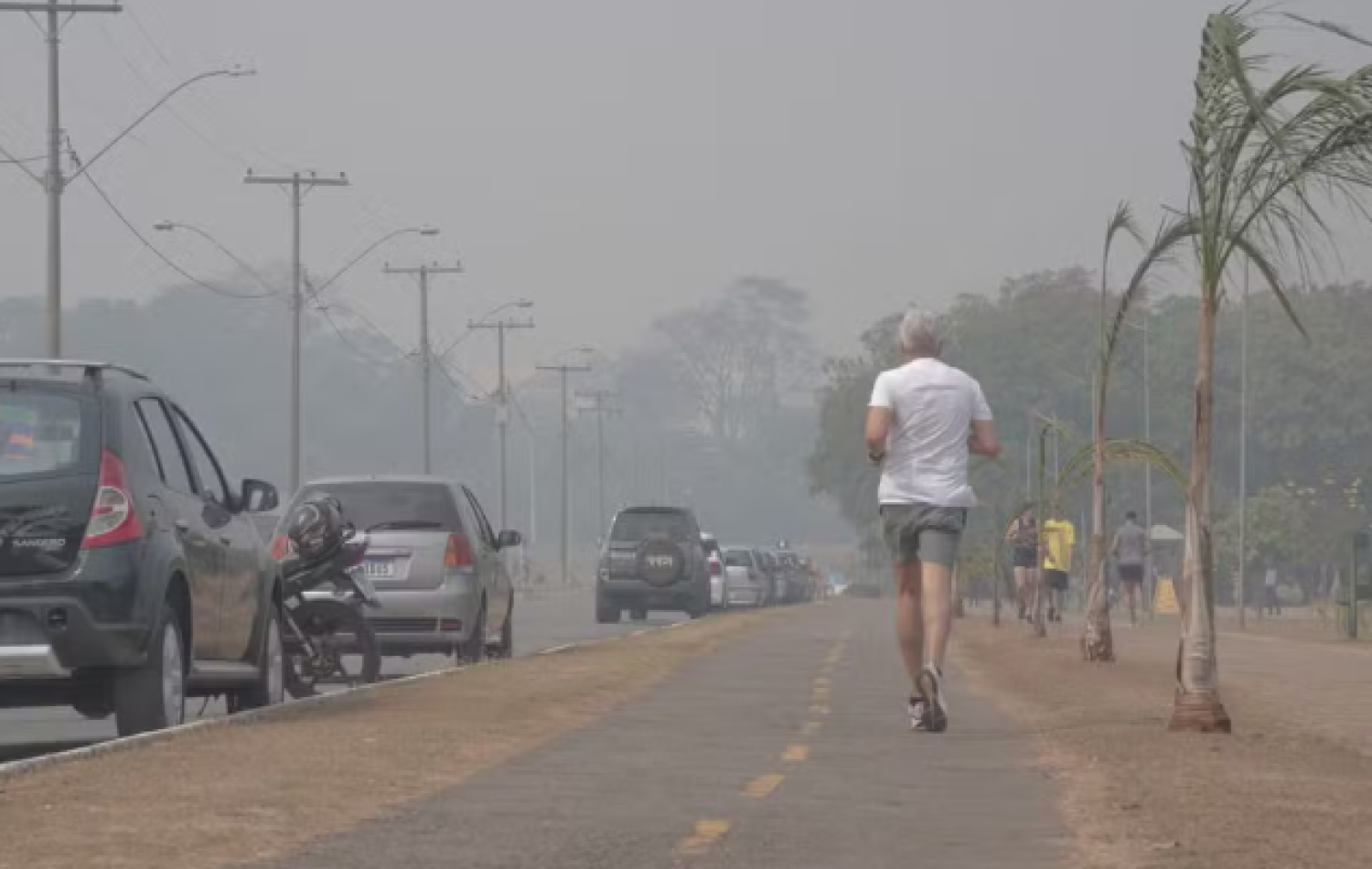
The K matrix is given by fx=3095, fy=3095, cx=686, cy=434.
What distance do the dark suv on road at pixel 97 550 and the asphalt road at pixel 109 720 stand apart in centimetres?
86

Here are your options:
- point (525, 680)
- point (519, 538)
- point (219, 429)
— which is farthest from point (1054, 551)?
point (219, 429)

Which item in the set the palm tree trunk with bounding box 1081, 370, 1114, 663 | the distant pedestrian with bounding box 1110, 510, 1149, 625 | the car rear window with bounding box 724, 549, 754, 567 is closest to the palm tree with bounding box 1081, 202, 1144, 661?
the palm tree trunk with bounding box 1081, 370, 1114, 663

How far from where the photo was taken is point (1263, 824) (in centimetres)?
1068

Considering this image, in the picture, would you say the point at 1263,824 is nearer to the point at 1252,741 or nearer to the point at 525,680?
the point at 1252,741

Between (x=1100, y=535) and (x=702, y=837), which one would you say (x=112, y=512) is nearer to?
(x=702, y=837)

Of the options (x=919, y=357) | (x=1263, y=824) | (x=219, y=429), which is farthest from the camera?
(x=219, y=429)

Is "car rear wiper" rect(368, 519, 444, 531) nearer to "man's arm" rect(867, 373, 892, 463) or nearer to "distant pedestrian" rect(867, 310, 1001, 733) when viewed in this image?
"distant pedestrian" rect(867, 310, 1001, 733)

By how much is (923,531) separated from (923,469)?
34 centimetres

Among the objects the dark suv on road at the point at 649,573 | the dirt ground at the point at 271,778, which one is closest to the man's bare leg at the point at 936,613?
the dirt ground at the point at 271,778

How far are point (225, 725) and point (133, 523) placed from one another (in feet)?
4.17

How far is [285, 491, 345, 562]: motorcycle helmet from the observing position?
20.2 metres

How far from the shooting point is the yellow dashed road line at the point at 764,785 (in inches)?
460

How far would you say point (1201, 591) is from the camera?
53.2 ft

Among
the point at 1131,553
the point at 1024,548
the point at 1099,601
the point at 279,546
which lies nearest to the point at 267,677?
the point at 279,546
